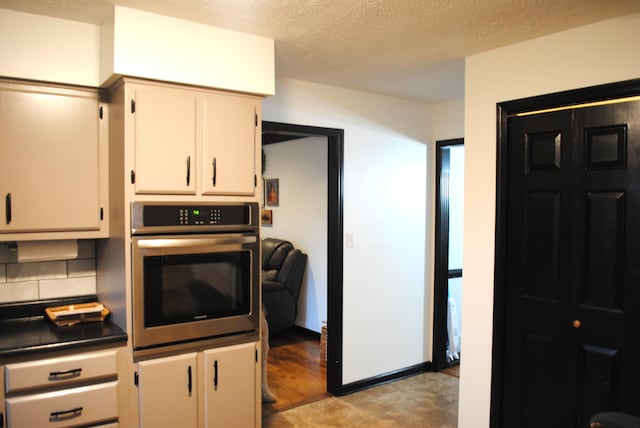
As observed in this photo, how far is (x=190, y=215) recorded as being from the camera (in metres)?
2.47

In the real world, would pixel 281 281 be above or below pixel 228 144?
below

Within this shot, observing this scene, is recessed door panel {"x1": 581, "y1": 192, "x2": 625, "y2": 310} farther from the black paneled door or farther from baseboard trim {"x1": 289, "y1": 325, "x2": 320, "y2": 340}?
baseboard trim {"x1": 289, "y1": 325, "x2": 320, "y2": 340}

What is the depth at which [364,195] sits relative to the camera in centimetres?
396

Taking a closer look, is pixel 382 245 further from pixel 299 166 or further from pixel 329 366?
pixel 299 166

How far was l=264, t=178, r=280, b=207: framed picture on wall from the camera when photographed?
6.09m

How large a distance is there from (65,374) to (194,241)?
0.80 meters

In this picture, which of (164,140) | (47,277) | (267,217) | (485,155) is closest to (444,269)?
(485,155)

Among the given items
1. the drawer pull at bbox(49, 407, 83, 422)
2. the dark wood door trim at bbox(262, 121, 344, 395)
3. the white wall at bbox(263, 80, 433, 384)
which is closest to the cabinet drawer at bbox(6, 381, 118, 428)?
the drawer pull at bbox(49, 407, 83, 422)

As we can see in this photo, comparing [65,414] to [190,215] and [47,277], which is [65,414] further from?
[190,215]

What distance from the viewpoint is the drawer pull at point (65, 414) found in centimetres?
223

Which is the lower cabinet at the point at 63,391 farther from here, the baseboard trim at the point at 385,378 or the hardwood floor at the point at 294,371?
the baseboard trim at the point at 385,378

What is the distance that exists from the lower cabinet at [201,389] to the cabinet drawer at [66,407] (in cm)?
14

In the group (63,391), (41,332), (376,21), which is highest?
(376,21)

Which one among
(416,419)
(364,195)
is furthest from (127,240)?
(416,419)
